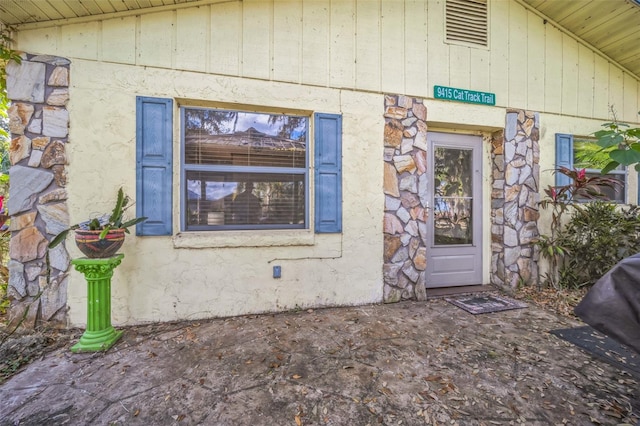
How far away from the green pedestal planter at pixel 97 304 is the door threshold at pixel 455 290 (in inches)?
125

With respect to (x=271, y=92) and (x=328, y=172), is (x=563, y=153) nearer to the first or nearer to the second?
(x=328, y=172)

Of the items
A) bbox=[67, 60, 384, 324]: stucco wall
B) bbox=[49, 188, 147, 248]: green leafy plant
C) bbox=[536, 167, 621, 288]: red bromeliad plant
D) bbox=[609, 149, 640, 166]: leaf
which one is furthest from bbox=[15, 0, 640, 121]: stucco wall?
bbox=[609, 149, 640, 166]: leaf

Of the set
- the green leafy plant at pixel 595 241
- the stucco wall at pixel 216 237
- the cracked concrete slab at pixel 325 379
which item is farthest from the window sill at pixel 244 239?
the green leafy plant at pixel 595 241

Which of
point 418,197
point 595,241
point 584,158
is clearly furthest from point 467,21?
point 595,241

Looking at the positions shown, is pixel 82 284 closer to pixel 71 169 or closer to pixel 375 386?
pixel 71 169

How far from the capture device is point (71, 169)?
237 cm

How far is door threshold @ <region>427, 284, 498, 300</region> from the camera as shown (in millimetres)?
3271

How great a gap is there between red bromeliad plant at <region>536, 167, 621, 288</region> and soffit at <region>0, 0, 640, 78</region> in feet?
6.11

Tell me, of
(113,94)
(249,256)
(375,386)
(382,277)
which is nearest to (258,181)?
(249,256)

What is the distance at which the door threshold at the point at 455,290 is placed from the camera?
3271mm

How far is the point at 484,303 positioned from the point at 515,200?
1.41 meters

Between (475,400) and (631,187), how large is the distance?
15.0 ft

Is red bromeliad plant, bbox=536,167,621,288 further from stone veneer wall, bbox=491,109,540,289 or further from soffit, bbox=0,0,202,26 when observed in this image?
soffit, bbox=0,0,202,26

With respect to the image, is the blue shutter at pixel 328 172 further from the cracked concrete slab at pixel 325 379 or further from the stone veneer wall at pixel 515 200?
the stone veneer wall at pixel 515 200
